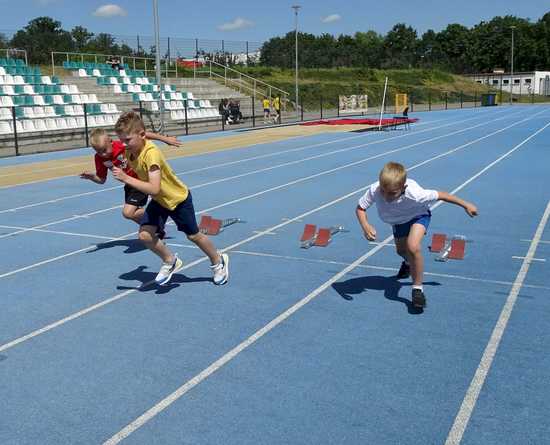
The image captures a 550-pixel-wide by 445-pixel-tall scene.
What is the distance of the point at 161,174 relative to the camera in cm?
593

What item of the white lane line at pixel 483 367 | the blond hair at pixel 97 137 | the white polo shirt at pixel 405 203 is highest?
the blond hair at pixel 97 137

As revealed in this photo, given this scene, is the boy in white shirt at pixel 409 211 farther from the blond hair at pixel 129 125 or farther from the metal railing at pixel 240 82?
the metal railing at pixel 240 82

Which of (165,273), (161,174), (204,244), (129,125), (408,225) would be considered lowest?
(165,273)

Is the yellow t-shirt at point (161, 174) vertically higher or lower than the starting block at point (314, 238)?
higher

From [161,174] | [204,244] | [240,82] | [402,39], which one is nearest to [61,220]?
[204,244]

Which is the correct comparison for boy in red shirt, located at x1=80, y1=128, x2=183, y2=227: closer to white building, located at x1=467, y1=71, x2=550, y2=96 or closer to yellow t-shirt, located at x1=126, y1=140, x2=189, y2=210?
yellow t-shirt, located at x1=126, y1=140, x2=189, y2=210

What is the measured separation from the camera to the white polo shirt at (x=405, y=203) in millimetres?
5535

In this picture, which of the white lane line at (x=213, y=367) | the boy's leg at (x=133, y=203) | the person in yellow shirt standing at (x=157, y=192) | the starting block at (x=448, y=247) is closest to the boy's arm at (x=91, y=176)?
the boy's leg at (x=133, y=203)

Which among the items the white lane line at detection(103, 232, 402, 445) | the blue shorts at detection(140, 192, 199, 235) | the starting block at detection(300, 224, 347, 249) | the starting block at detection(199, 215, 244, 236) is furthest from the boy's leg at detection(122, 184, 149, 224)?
the white lane line at detection(103, 232, 402, 445)

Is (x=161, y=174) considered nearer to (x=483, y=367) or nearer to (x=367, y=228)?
(x=367, y=228)

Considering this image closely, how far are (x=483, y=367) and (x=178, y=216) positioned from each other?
3.09 m

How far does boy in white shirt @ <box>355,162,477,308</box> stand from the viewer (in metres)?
5.43

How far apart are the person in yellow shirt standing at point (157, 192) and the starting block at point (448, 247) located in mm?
2735

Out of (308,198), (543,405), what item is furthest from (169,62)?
(543,405)
